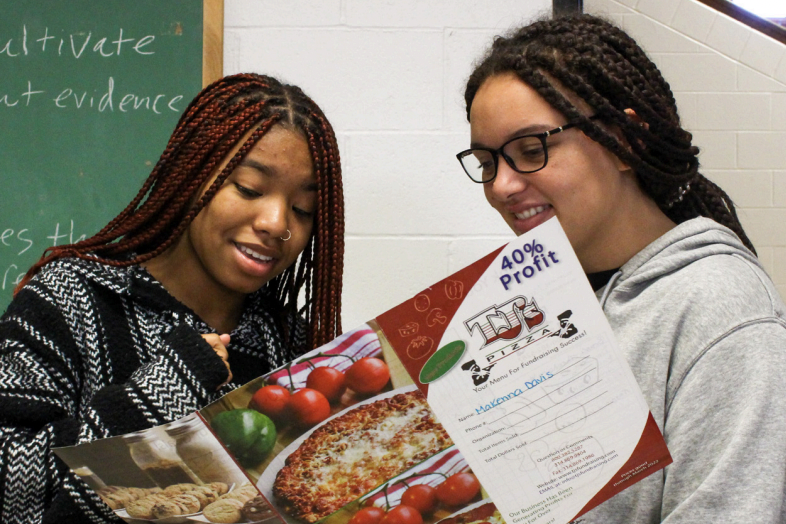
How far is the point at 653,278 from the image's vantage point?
2.72ft

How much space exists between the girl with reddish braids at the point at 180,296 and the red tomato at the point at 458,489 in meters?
0.33

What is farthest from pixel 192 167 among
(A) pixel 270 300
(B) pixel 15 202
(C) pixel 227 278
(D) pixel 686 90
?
(D) pixel 686 90

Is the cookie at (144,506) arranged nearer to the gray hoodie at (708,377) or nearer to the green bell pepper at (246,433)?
the green bell pepper at (246,433)

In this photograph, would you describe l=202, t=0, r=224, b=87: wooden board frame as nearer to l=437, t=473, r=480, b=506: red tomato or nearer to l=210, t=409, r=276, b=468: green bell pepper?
l=210, t=409, r=276, b=468: green bell pepper

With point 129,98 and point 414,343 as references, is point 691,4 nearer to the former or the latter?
point 129,98

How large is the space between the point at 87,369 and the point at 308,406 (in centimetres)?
41

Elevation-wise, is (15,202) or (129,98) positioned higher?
(129,98)

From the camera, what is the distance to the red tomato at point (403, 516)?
0.71 m

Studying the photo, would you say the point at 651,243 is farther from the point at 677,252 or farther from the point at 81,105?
the point at 81,105

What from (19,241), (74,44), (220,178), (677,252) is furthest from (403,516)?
(74,44)

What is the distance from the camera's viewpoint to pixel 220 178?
1.00 metres

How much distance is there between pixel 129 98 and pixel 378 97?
528 millimetres

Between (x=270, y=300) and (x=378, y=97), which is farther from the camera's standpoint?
(x=378, y=97)

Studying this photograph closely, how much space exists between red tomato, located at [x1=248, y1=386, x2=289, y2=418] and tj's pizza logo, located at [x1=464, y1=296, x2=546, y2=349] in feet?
0.68
